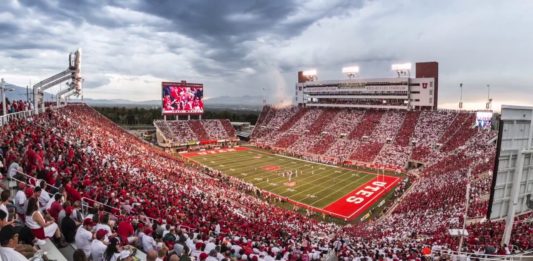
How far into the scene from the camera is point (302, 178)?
41.9m

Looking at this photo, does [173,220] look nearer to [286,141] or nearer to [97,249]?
[97,249]

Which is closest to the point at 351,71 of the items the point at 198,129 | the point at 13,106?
the point at 198,129

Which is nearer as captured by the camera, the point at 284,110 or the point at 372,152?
the point at 372,152

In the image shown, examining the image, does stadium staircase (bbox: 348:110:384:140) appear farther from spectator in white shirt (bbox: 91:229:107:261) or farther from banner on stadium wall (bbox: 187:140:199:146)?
spectator in white shirt (bbox: 91:229:107:261)

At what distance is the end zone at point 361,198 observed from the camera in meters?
30.7

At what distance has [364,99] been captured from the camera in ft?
226

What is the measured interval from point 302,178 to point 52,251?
36931mm

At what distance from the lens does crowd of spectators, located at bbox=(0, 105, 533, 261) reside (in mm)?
6887

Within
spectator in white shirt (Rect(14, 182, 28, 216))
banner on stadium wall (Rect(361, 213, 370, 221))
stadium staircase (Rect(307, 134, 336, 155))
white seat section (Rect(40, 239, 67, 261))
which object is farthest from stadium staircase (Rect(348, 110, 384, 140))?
white seat section (Rect(40, 239, 67, 261))

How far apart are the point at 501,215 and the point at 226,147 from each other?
55.9 metres

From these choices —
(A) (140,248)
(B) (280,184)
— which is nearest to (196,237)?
(A) (140,248)

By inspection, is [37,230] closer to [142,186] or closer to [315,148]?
[142,186]

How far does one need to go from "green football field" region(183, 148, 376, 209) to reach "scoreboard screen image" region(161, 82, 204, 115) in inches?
430

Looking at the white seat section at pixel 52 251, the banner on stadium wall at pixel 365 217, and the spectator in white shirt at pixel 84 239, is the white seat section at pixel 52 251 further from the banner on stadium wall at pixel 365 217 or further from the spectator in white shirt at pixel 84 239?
the banner on stadium wall at pixel 365 217
